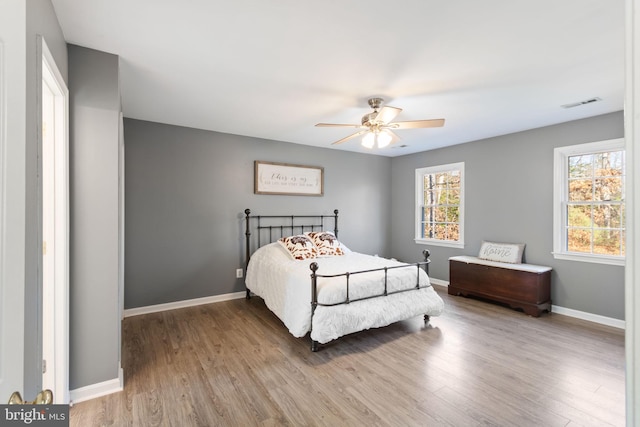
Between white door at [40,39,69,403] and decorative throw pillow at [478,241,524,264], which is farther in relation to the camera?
decorative throw pillow at [478,241,524,264]

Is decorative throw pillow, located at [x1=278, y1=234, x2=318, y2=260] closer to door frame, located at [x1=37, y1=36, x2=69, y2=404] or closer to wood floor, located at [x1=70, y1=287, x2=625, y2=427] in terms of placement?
wood floor, located at [x1=70, y1=287, x2=625, y2=427]

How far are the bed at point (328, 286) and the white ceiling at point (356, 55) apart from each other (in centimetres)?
172

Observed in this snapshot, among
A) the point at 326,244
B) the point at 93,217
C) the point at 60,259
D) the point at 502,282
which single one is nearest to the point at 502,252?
the point at 502,282

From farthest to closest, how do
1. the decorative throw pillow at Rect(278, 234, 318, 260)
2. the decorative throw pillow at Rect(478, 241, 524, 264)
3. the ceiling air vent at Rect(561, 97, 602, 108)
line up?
the decorative throw pillow at Rect(478, 241, 524, 264) → the decorative throw pillow at Rect(278, 234, 318, 260) → the ceiling air vent at Rect(561, 97, 602, 108)

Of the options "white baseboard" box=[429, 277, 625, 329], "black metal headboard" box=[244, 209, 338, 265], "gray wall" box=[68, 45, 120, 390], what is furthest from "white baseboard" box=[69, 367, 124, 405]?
"white baseboard" box=[429, 277, 625, 329]

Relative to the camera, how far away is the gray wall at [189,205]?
368 cm

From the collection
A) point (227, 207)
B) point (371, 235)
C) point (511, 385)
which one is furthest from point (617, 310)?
point (227, 207)

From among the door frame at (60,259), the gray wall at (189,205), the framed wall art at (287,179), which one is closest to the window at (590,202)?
the framed wall art at (287,179)

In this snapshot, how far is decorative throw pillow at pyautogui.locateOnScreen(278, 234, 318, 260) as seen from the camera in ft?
12.7

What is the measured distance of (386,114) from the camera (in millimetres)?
2732

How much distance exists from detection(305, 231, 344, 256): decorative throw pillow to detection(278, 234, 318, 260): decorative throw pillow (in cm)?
10

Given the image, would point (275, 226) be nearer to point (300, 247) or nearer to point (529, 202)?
point (300, 247)

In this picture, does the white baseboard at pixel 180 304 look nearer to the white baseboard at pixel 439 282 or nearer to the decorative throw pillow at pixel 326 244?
the decorative throw pillow at pixel 326 244

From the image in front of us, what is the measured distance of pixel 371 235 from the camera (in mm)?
5824
